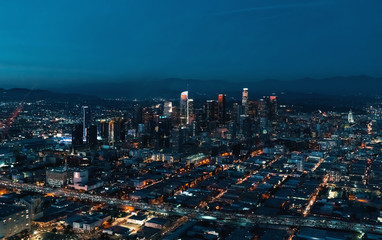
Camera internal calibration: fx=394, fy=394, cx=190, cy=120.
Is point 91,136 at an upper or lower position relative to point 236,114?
lower

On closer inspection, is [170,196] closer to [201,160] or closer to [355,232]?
[355,232]

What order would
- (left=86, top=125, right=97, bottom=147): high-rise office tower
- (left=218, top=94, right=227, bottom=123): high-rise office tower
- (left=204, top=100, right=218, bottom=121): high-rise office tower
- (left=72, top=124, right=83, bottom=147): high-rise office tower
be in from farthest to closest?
1. (left=204, top=100, right=218, bottom=121): high-rise office tower
2. (left=218, top=94, right=227, bottom=123): high-rise office tower
3. (left=86, top=125, right=97, bottom=147): high-rise office tower
4. (left=72, top=124, right=83, bottom=147): high-rise office tower

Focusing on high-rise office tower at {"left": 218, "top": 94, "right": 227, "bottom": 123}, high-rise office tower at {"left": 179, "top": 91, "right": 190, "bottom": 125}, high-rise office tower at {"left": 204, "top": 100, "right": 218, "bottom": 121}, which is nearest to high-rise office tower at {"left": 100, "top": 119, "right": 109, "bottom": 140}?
high-rise office tower at {"left": 179, "top": 91, "right": 190, "bottom": 125}

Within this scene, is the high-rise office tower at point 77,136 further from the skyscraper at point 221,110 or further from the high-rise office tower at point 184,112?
the skyscraper at point 221,110

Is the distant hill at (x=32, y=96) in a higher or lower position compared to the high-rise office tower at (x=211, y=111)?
higher

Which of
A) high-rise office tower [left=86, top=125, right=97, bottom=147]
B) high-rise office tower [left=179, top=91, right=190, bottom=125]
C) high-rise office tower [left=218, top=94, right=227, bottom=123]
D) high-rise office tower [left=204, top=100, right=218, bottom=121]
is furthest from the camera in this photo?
high-rise office tower [left=204, top=100, right=218, bottom=121]

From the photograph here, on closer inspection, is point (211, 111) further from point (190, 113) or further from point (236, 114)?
point (236, 114)

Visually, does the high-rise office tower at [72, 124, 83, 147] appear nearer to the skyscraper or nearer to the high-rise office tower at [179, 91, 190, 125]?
the high-rise office tower at [179, 91, 190, 125]

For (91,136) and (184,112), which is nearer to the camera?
(91,136)

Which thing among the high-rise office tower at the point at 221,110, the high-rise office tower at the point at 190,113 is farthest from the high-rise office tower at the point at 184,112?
the high-rise office tower at the point at 221,110

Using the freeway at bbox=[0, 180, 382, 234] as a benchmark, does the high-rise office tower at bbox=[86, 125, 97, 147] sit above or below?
above

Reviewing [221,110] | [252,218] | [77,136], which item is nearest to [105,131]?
[77,136]
